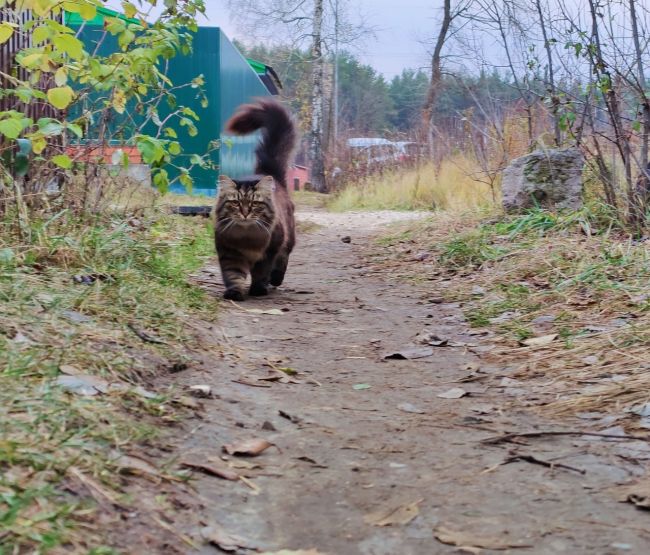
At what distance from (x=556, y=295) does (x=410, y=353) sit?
1186 millimetres

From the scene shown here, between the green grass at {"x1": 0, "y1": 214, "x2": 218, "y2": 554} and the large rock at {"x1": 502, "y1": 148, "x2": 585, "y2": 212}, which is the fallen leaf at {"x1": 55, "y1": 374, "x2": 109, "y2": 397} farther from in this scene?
the large rock at {"x1": 502, "y1": 148, "x2": 585, "y2": 212}

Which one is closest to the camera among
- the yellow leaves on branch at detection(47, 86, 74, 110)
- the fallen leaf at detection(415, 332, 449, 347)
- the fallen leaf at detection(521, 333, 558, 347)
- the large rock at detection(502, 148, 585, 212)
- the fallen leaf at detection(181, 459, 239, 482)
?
the fallen leaf at detection(181, 459, 239, 482)

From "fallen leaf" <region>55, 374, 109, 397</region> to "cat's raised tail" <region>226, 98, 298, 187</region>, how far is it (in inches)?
136

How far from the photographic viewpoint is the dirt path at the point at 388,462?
173cm

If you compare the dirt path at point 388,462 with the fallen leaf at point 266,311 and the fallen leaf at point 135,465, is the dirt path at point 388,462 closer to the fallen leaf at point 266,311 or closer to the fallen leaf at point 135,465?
the fallen leaf at point 135,465

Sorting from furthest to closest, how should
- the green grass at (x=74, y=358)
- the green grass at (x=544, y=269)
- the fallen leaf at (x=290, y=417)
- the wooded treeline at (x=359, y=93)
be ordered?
1. the wooded treeline at (x=359, y=93)
2. the green grass at (x=544, y=269)
3. the fallen leaf at (x=290, y=417)
4. the green grass at (x=74, y=358)

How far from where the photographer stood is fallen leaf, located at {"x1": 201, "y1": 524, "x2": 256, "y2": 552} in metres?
1.62

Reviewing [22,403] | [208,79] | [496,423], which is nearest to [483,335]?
[496,423]

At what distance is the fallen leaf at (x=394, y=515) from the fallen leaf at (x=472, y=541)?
0.09 meters

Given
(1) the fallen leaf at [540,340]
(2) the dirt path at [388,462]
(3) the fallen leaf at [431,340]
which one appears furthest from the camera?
(3) the fallen leaf at [431,340]

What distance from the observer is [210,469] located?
6.53 feet

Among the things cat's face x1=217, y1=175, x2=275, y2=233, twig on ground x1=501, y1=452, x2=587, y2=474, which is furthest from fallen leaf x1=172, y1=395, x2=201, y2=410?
cat's face x1=217, y1=175, x2=275, y2=233

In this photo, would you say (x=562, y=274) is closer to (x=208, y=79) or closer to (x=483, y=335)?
(x=483, y=335)

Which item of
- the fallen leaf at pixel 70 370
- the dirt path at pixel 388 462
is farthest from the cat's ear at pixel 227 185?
the fallen leaf at pixel 70 370
